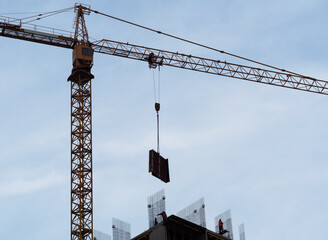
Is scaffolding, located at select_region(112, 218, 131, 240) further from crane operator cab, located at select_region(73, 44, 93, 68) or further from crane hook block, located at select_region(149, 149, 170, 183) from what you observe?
crane operator cab, located at select_region(73, 44, 93, 68)

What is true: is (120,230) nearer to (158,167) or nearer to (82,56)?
(158,167)

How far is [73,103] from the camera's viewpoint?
388 feet

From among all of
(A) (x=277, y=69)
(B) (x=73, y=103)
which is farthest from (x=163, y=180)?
(A) (x=277, y=69)

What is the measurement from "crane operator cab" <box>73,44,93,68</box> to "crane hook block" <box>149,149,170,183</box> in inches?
1393

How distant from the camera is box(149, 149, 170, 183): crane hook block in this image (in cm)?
8638

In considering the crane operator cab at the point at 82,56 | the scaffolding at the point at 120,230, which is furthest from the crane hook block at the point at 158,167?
the crane operator cab at the point at 82,56

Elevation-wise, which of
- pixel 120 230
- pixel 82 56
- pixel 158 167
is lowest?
pixel 120 230

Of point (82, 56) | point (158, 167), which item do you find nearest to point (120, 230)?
point (158, 167)

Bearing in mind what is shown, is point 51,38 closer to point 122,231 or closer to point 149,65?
point 149,65

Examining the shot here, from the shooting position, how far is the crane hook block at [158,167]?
283 feet

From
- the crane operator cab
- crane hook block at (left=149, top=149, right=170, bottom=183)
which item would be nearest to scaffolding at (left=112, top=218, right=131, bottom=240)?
crane hook block at (left=149, top=149, right=170, bottom=183)

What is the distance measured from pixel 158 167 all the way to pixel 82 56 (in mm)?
37062

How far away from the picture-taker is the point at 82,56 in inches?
4685

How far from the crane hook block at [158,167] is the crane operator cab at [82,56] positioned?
3537 cm
